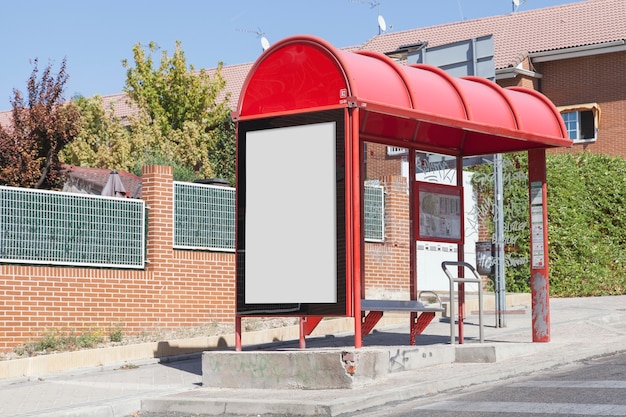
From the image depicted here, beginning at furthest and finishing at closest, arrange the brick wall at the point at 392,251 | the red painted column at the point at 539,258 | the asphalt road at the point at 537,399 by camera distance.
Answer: the brick wall at the point at 392,251 → the red painted column at the point at 539,258 → the asphalt road at the point at 537,399

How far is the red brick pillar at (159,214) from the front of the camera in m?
17.4

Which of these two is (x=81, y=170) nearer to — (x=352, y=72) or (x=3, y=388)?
(x=3, y=388)

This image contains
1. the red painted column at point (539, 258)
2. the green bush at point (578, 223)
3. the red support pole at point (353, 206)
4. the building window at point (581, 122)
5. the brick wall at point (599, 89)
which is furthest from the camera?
the building window at point (581, 122)

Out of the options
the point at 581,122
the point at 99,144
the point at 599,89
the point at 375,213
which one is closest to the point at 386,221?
the point at 375,213

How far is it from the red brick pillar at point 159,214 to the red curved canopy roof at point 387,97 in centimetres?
500

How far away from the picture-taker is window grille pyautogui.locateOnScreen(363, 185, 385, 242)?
21.7 m

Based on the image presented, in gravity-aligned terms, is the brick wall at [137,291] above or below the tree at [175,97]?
below

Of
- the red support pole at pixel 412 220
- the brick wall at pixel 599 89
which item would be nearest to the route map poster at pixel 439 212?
the red support pole at pixel 412 220

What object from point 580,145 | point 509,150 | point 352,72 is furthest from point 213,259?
point 580,145

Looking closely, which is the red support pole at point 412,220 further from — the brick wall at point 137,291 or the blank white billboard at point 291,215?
the brick wall at point 137,291

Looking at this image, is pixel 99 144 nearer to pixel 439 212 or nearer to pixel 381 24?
pixel 381 24

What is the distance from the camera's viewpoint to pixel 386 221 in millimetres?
21969

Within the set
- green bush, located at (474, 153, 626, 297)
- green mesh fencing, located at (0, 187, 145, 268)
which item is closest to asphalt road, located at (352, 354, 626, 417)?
green mesh fencing, located at (0, 187, 145, 268)

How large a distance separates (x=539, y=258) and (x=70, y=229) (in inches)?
282
